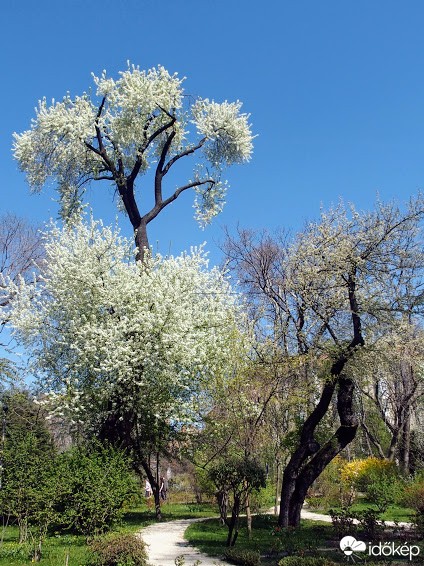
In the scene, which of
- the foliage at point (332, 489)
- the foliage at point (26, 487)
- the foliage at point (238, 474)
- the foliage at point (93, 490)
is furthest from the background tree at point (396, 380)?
the foliage at point (26, 487)

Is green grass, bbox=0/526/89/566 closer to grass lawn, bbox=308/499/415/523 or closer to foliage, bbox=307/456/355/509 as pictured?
grass lawn, bbox=308/499/415/523

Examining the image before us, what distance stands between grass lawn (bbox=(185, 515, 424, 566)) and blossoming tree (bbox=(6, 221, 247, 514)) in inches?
125

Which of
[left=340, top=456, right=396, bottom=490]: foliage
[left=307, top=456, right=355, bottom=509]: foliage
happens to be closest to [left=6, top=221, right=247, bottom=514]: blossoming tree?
[left=307, top=456, right=355, bottom=509]: foliage

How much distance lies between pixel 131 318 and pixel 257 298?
8.10 m

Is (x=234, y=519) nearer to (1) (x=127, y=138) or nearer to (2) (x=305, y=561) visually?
(2) (x=305, y=561)

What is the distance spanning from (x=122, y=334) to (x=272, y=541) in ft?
20.6

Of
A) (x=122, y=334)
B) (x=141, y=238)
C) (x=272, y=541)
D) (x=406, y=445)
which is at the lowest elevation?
(x=272, y=541)

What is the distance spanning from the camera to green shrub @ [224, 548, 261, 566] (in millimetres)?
8523

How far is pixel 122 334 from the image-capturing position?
14.0 meters

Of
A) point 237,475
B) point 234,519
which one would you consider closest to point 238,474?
point 237,475

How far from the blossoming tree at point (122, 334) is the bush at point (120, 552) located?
588 centimetres

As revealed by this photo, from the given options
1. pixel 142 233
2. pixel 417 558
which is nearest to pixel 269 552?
pixel 417 558

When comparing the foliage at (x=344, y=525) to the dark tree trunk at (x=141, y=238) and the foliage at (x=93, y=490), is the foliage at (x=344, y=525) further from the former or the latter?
the dark tree trunk at (x=141, y=238)

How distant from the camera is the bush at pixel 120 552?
24.9 ft
